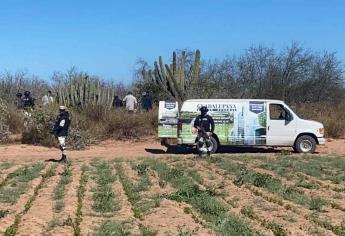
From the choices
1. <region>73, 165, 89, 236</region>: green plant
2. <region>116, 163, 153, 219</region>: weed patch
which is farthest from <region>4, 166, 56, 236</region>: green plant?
<region>116, 163, 153, 219</region>: weed patch

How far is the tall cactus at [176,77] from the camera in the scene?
29891mm

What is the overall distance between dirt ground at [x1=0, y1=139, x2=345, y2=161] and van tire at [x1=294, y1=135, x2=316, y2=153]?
0.66 m

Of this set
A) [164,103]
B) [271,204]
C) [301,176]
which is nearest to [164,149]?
[164,103]

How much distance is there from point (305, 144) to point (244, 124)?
2.38m

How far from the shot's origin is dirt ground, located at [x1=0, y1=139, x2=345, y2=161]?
809 inches

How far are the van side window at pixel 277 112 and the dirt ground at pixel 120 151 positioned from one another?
1.49 m

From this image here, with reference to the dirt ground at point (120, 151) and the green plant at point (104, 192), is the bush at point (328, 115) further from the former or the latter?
the green plant at point (104, 192)

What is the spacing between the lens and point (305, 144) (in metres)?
20.5

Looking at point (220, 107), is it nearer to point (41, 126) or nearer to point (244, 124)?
point (244, 124)

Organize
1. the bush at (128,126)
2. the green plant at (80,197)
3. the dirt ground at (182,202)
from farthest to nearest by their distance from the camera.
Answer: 1. the bush at (128,126)
2. the dirt ground at (182,202)
3. the green plant at (80,197)

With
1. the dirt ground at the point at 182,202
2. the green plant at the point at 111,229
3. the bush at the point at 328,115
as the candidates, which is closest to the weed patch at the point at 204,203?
the dirt ground at the point at 182,202

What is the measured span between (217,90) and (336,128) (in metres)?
7.69

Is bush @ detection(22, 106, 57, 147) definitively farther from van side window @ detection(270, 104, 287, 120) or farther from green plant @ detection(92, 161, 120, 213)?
van side window @ detection(270, 104, 287, 120)

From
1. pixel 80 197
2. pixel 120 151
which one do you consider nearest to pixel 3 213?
pixel 80 197
